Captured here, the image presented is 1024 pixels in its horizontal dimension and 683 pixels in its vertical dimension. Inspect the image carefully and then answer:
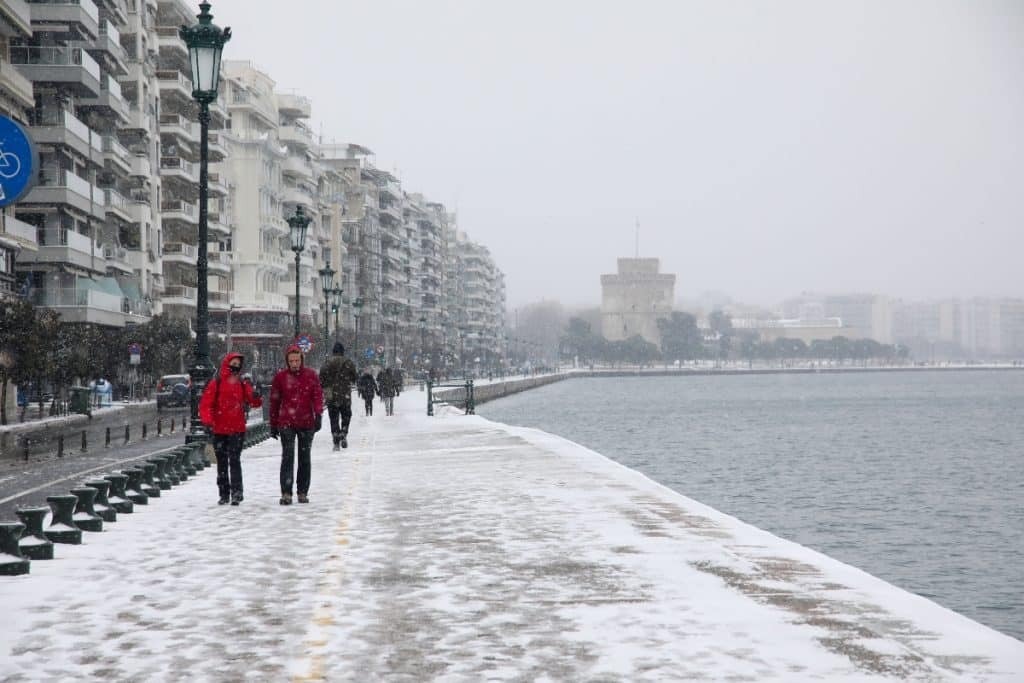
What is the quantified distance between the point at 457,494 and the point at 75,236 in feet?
157


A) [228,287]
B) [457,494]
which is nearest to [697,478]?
[457,494]

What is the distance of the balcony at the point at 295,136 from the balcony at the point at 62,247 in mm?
50291

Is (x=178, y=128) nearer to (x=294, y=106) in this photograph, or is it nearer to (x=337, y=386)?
(x=294, y=106)

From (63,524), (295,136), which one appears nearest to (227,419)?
(63,524)

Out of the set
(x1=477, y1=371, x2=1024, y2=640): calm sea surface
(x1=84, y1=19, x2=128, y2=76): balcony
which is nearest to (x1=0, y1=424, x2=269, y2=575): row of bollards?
(x1=477, y1=371, x2=1024, y2=640): calm sea surface

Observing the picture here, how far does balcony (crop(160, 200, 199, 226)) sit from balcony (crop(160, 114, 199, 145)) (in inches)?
150

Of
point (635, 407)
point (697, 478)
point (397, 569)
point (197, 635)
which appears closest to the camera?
point (197, 635)

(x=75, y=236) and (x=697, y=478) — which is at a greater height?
(x=75, y=236)

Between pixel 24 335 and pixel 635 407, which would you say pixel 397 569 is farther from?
pixel 635 407

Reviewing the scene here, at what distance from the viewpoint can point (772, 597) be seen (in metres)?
9.12

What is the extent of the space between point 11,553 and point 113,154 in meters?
62.5

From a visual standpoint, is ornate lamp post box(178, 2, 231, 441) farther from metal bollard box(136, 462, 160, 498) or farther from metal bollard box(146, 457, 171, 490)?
metal bollard box(136, 462, 160, 498)

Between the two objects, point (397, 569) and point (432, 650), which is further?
point (397, 569)

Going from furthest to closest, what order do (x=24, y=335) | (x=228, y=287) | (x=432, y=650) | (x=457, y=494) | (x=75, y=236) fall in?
1. (x=228, y=287)
2. (x=75, y=236)
3. (x=24, y=335)
4. (x=457, y=494)
5. (x=432, y=650)
